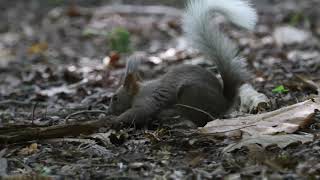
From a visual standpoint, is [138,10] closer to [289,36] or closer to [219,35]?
[289,36]

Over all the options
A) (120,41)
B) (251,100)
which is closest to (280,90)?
(251,100)

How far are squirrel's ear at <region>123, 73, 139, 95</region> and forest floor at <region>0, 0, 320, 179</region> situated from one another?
339mm

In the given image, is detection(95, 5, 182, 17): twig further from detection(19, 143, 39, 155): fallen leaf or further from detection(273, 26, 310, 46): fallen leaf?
detection(19, 143, 39, 155): fallen leaf

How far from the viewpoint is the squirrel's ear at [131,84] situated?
501cm

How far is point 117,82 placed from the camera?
697 cm

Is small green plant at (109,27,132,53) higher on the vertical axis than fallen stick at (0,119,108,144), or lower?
higher

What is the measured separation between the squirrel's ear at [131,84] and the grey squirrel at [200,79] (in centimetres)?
4

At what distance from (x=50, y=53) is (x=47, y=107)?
3.74m

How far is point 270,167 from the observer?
10.5 ft

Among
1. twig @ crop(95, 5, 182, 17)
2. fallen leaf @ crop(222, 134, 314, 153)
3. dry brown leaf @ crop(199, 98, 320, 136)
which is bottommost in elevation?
fallen leaf @ crop(222, 134, 314, 153)

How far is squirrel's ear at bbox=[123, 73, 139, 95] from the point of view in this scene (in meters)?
5.01

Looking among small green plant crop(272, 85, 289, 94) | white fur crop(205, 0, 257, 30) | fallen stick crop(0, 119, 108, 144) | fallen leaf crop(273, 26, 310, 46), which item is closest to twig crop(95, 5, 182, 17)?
fallen leaf crop(273, 26, 310, 46)

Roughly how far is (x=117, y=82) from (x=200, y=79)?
2.31 meters

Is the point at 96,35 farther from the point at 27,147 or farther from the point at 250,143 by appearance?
the point at 250,143
